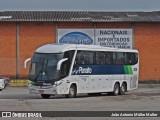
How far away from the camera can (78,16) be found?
5475 centimetres

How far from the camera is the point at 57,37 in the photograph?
53.5 m

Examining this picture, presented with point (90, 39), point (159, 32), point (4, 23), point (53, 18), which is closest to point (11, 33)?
point (4, 23)

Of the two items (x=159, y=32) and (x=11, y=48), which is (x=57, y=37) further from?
(x=159, y=32)

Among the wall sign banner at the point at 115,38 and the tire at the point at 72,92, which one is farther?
the wall sign banner at the point at 115,38

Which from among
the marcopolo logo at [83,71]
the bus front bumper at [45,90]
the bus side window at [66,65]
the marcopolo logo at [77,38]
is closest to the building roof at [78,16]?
the marcopolo logo at [77,38]

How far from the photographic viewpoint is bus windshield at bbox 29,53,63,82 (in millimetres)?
26781

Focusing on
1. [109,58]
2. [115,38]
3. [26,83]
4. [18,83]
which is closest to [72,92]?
[109,58]

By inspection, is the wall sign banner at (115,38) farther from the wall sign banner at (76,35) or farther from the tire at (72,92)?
the tire at (72,92)

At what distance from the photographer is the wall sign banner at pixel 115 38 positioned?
5375cm

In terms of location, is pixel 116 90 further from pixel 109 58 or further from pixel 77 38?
pixel 77 38

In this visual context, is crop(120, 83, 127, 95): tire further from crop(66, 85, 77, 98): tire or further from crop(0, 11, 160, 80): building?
crop(0, 11, 160, 80): building

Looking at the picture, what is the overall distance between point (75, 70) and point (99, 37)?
2630cm

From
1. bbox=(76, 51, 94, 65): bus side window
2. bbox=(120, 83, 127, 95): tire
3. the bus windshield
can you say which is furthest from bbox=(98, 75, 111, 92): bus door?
the bus windshield

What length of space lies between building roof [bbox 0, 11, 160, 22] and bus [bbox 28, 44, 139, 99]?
2091 centimetres
